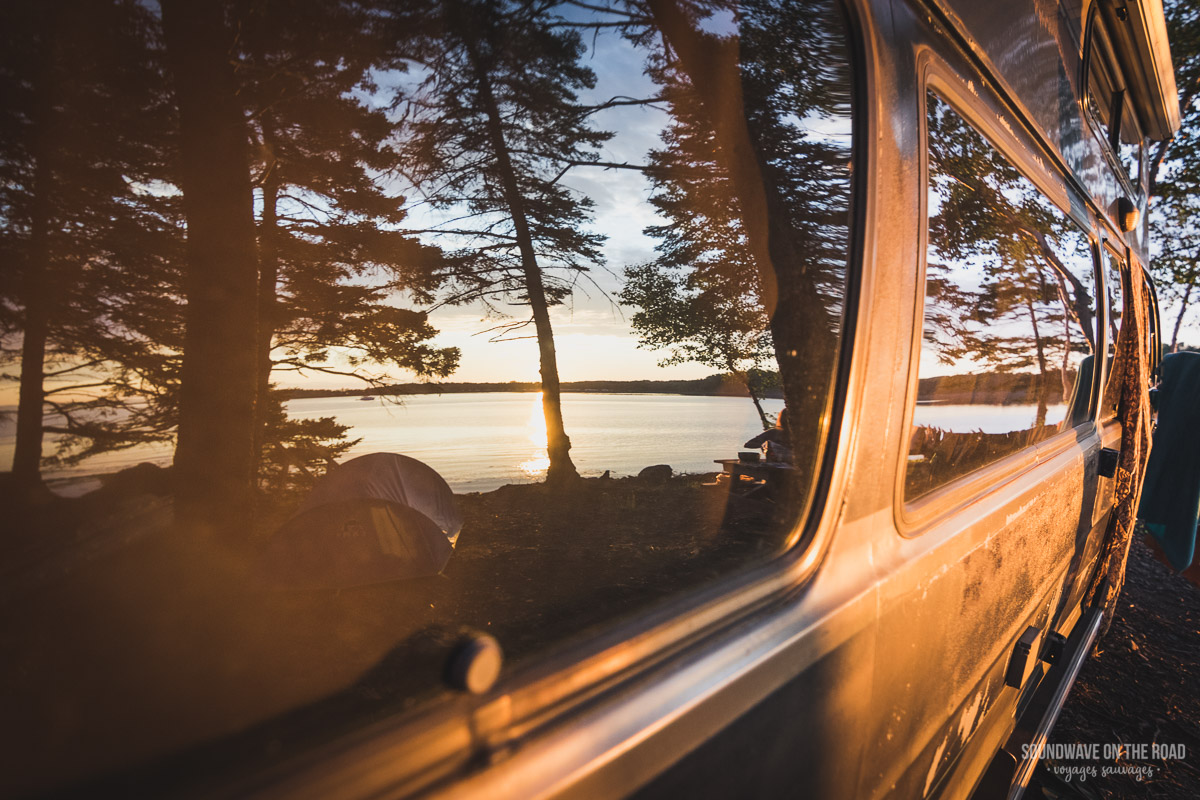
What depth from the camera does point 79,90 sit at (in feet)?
5.14

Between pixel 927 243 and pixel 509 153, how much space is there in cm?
118

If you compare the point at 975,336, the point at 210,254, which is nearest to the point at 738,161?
the point at 975,336

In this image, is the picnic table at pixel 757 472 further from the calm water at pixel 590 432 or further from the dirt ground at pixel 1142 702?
the dirt ground at pixel 1142 702

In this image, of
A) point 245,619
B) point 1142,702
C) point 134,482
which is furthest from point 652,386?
point 1142,702

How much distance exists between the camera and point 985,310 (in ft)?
5.49

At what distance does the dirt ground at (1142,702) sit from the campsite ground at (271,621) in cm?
2

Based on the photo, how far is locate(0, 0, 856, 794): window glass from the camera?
1.14 m

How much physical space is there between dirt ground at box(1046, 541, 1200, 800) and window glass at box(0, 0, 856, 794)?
268 cm

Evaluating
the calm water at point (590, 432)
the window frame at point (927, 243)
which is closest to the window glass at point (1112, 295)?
the window frame at point (927, 243)

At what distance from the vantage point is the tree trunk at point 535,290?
1.54m

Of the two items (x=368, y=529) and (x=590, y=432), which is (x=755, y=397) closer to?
(x=590, y=432)

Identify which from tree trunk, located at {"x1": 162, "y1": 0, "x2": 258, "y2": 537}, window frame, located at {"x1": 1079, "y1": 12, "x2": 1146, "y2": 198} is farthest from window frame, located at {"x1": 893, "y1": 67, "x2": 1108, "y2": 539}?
tree trunk, located at {"x1": 162, "y1": 0, "x2": 258, "y2": 537}

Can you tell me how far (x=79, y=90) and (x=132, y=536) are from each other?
4.45 feet

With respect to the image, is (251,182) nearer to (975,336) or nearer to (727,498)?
(727,498)
